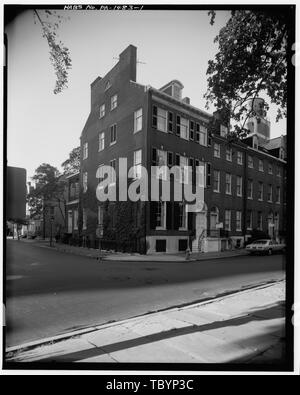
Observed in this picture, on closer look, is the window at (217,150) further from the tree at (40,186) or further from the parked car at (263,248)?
the tree at (40,186)

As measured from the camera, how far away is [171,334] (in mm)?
4270

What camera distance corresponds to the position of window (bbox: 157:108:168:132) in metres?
18.4

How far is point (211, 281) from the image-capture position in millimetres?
9289

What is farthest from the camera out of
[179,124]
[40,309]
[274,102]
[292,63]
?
[179,124]

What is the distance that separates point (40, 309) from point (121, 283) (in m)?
3.20

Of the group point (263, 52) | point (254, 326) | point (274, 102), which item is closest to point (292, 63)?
point (274, 102)

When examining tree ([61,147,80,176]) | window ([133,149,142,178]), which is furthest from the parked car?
tree ([61,147,80,176])

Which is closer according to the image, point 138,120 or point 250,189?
point 138,120

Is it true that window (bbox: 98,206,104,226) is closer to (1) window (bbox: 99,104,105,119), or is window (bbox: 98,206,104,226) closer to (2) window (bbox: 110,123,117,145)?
(2) window (bbox: 110,123,117,145)

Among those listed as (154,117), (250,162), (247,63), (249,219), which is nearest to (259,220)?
(249,219)

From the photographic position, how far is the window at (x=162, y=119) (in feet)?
60.3

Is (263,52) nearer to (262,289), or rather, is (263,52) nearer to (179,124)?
(262,289)

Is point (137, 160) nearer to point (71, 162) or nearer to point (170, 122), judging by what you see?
point (170, 122)

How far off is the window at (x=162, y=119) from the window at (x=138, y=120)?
1293mm
